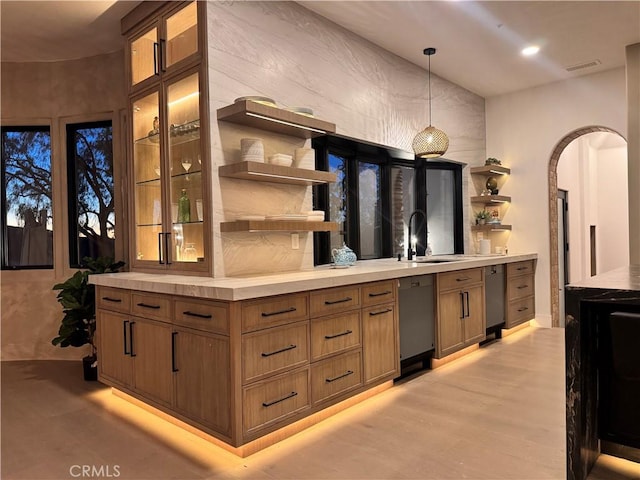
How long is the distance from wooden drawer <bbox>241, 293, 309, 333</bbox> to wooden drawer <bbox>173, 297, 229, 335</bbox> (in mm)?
114

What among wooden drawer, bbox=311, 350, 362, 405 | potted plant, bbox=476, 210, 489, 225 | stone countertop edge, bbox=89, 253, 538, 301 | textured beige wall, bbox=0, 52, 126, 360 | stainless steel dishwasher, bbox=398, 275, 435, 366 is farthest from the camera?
potted plant, bbox=476, 210, 489, 225

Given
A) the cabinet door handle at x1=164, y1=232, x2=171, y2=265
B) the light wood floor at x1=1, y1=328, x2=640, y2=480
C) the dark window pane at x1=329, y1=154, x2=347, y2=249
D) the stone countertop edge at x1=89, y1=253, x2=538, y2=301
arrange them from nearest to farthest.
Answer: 1. the light wood floor at x1=1, y1=328, x2=640, y2=480
2. the stone countertop edge at x1=89, y1=253, x2=538, y2=301
3. the cabinet door handle at x1=164, y1=232, x2=171, y2=265
4. the dark window pane at x1=329, y1=154, x2=347, y2=249

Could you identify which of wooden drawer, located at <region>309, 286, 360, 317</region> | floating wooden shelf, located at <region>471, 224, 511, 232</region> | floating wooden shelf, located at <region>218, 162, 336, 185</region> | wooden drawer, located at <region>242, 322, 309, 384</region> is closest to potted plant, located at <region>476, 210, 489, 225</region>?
floating wooden shelf, located at <region>471, 224, 511, 232</region>

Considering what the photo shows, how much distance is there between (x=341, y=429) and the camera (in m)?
2.68

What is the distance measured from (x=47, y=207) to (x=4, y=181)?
507 millimetres

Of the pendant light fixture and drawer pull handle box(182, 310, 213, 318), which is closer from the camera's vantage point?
drawer pull handle box(182, 310, 213, 318)

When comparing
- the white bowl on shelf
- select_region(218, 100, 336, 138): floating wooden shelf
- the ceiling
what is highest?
the ceiling

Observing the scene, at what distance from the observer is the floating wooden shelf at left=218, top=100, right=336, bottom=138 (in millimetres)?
2787

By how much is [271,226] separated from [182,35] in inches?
59.9

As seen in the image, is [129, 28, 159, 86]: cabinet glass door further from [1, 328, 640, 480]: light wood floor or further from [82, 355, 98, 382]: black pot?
[1, 328, 640, 480]: light wood floor

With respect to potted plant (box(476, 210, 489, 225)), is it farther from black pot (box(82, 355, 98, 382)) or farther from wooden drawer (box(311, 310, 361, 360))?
black pot (box(82, 355, 98, 382))

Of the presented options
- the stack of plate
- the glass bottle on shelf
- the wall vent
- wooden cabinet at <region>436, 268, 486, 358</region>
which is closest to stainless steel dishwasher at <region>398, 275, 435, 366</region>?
wooden cabinet at <region>436, 268, 486, 358</region>

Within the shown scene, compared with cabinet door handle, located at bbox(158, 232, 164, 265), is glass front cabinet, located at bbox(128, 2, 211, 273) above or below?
above

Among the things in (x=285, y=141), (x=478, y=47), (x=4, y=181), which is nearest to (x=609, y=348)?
(x=285, y=141)
